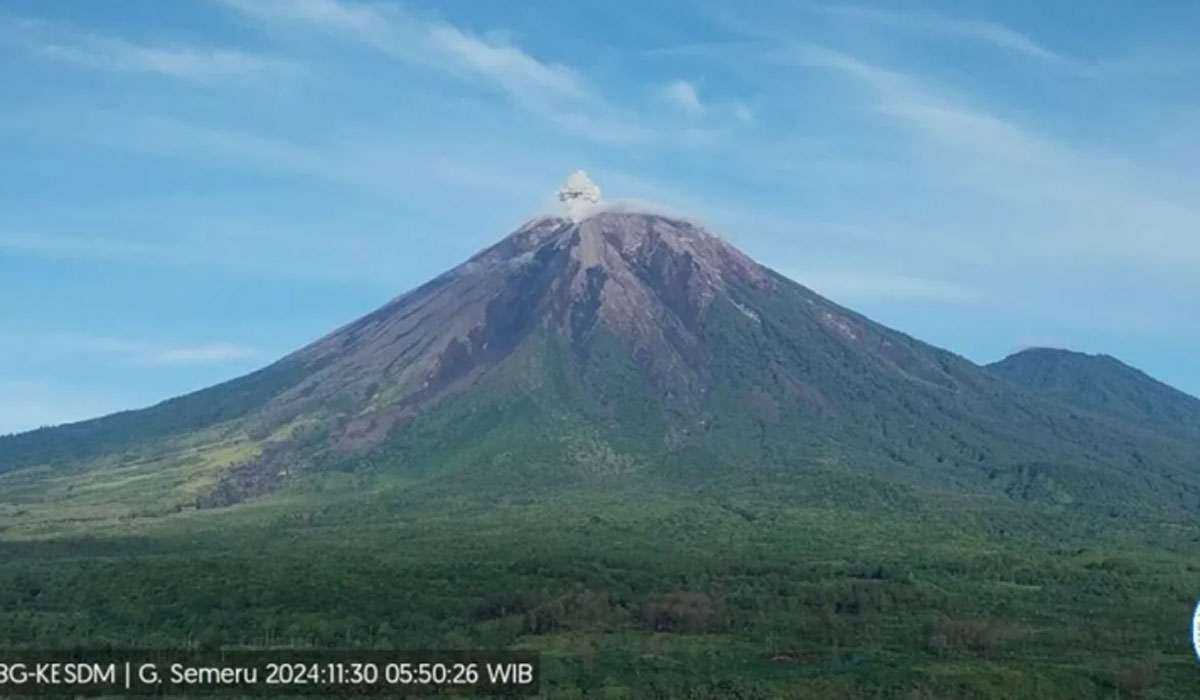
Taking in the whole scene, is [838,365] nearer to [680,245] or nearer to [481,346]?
[680,245]

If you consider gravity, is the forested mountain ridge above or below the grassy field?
above

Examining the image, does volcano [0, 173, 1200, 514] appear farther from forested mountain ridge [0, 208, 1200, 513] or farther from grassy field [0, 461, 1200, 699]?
grassy field [0, 461, 1200, 699]

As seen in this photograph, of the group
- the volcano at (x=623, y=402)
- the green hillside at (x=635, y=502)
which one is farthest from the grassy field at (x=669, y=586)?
the volcano at (x=623, y=402)

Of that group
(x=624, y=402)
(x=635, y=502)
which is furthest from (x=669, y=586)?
(x=624, y=402)

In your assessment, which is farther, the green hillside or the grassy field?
the green hillside

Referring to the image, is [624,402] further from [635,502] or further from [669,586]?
[669,586]

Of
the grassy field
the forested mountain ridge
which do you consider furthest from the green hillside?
the forested mountain ridge
